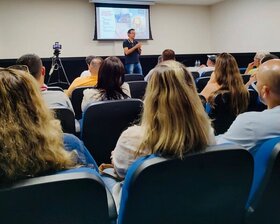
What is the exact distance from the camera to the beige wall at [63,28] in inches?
279

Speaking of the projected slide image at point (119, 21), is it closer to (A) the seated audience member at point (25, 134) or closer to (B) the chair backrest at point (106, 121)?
(B) the chair backrest at point (106, 121)

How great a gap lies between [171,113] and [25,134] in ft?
1.62

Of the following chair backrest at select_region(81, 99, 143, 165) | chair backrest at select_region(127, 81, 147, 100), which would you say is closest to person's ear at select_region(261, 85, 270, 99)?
chair backrest at select_region(81, 99, 143, 165)

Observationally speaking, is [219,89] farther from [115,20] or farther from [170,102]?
[115,20]

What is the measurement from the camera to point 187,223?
1.04 metres

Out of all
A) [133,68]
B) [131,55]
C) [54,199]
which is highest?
[131,55]

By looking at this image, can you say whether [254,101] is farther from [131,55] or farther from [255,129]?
[131,55]

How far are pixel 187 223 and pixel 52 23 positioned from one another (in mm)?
7273

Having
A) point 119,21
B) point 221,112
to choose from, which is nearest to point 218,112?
point 221,112

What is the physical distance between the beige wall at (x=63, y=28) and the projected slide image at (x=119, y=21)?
0.22 meters

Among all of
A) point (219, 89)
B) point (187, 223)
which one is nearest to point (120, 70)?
point (219, 89)

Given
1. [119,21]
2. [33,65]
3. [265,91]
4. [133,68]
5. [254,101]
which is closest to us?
[265,91]

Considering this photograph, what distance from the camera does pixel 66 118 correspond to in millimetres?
1979

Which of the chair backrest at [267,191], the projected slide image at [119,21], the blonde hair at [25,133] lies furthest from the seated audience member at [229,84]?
the projected slide image at [119,21]
